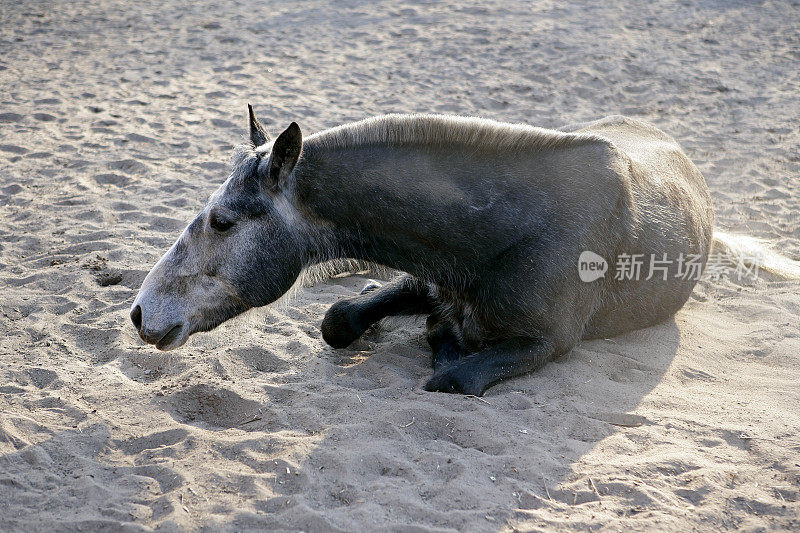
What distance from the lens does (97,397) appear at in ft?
14.0

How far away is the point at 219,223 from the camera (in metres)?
4.20

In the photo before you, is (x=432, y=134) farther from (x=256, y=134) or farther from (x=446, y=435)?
(x=446, y=435)

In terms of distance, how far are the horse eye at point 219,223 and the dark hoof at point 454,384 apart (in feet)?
4.77

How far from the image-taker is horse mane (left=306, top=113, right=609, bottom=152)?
14.0 ft

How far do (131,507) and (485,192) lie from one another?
2438mm

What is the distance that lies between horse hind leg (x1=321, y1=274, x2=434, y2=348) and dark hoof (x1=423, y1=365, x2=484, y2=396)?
0.64 metres

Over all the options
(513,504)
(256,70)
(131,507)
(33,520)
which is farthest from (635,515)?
(256,70)

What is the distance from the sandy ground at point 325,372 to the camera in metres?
3.44

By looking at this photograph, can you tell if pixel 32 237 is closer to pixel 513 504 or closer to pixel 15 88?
pixel 15 88

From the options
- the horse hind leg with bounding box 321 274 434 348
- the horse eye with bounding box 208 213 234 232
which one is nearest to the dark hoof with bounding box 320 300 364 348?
the horse hind leg with bounding box 321 274 434 348

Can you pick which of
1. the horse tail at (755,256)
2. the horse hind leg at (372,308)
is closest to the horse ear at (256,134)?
the horse hind leg at (372,308)

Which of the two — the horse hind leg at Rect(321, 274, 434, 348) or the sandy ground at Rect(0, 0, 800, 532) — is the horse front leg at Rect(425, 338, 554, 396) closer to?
the sandy ground at Rect(0, 0, 800, 532)

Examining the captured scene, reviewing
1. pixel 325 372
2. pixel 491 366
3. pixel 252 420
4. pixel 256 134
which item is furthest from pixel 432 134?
pixel 252 420

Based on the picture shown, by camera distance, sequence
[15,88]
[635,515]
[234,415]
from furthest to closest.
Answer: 1. [15,88]
2. [234,415]
3. [635,515]
